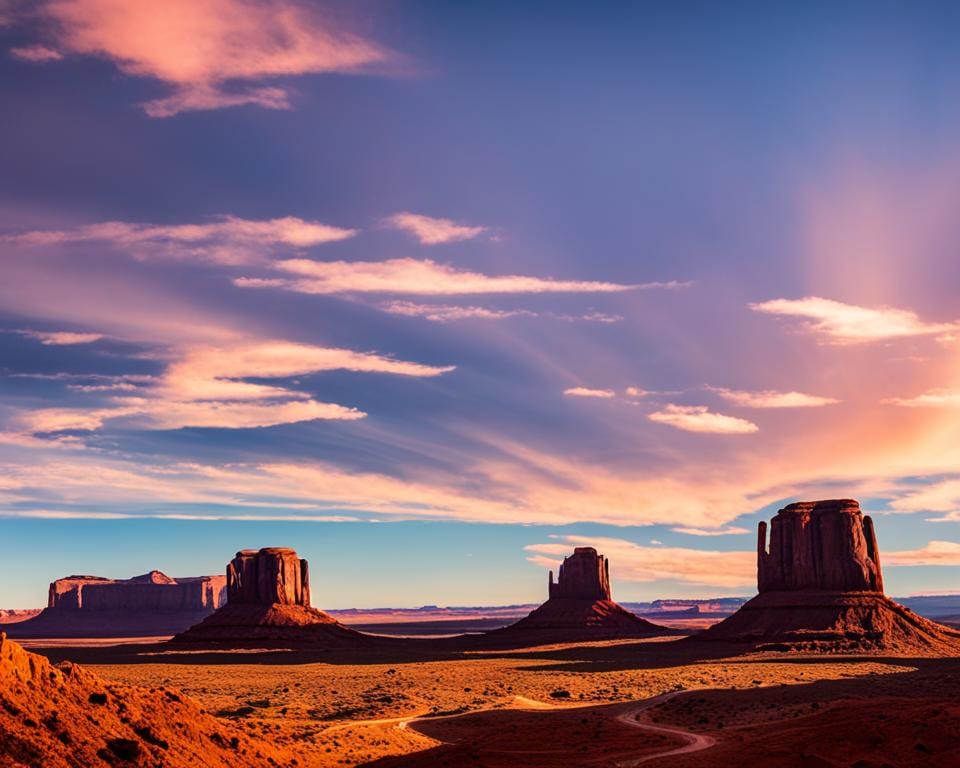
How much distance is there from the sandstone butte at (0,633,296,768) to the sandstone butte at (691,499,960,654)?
9396 cm

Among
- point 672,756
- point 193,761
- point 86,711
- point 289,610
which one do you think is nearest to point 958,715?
point 672,756

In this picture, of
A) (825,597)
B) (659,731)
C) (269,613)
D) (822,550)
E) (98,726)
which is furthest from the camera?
(269,613)

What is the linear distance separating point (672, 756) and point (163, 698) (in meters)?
19.5

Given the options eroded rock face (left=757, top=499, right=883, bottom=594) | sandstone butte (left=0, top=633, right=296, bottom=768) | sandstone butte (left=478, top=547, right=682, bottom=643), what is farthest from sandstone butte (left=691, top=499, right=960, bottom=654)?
sandstone butte (left=0, top=633, right=296, bottom=768)

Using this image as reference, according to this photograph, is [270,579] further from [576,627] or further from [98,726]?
[98,726]

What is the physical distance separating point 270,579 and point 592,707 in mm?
132821

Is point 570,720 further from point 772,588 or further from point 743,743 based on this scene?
point 772,588

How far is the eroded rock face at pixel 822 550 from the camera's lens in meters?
134

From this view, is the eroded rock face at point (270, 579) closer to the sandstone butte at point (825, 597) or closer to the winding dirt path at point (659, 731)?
the sandstone butte at point (825, 597)

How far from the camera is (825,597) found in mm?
132500

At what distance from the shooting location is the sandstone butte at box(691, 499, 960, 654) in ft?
397

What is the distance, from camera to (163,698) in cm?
3884

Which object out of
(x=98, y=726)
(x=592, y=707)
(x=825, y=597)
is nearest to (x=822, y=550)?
(x=825, y=597)

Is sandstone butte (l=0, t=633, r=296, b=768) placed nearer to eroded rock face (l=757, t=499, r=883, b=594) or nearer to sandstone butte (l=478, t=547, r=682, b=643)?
eroded rock face (l=757, t=499, r=883, b=594)
